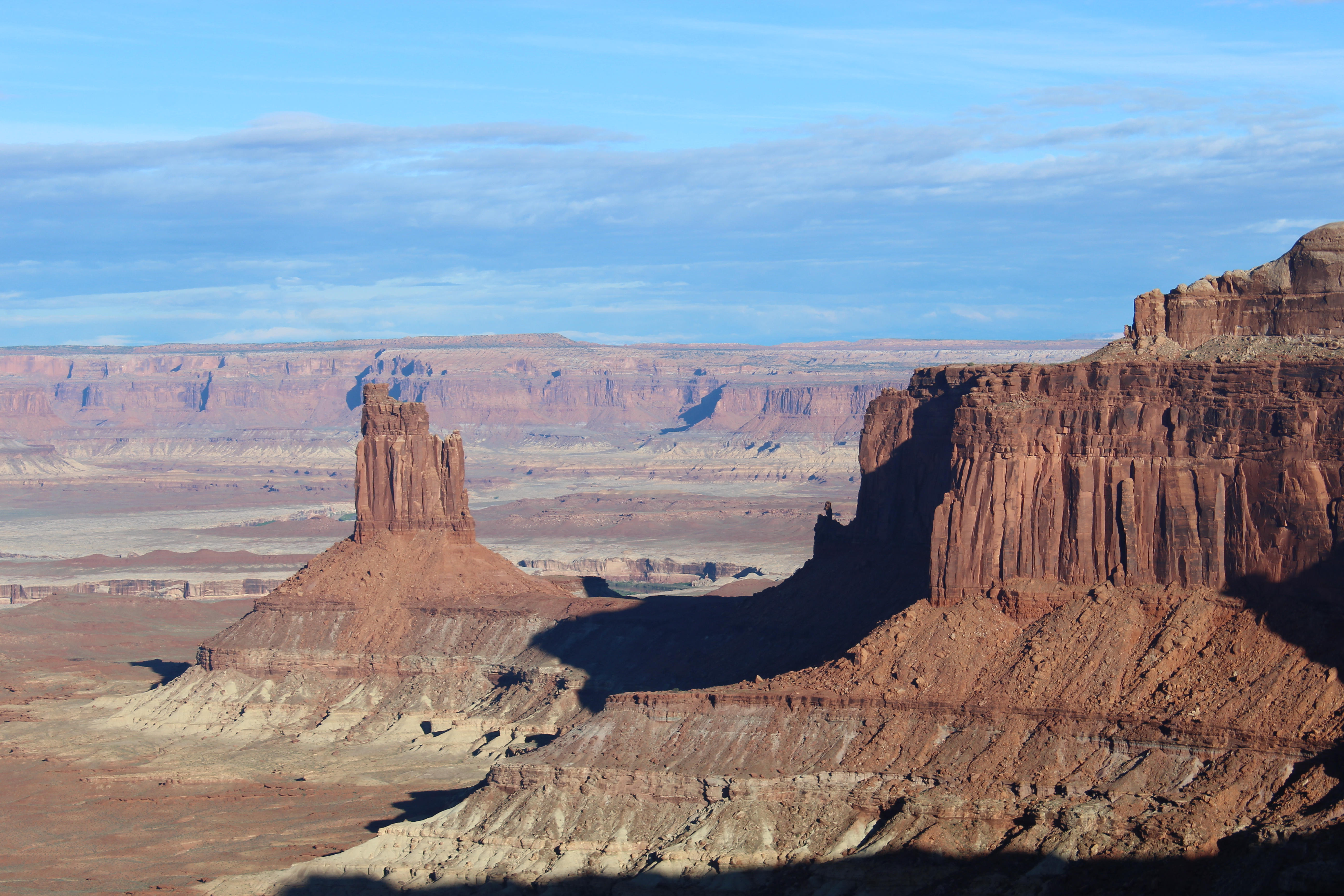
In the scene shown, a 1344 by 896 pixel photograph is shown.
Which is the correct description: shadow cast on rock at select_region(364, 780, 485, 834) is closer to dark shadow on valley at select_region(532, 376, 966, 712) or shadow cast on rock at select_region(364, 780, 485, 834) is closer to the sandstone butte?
the sandstone butte

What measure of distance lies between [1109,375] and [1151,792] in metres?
19.2

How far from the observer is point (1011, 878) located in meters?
63.3

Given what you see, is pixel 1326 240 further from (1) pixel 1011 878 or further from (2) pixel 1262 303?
(1) pixel 1011 878

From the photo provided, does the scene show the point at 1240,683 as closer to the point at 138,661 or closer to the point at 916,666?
the point at 916,666

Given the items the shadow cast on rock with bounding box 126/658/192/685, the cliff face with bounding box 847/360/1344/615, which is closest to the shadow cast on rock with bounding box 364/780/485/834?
the cliff face with bounding box 847/360/1344/615

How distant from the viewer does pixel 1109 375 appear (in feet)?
253

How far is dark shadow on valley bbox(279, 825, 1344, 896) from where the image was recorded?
57.3 m

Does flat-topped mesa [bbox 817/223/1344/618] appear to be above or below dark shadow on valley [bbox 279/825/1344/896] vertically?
above

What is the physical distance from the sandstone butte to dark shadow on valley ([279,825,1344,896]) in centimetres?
11

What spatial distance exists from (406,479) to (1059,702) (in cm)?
6862

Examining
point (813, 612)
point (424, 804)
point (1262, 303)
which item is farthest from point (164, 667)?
point (1262, 303)

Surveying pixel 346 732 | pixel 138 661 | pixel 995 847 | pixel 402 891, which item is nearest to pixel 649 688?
pixel 346 732

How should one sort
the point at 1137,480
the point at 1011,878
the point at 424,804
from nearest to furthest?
the point at 1011,878 → the point at 1137,480 → the point at 424,804

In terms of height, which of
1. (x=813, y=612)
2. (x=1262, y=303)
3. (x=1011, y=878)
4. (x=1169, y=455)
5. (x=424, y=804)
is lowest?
(x=424, y=804)
